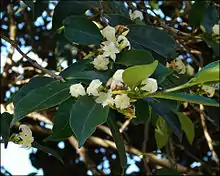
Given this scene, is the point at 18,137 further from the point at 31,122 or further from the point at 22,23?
the point at 22,23

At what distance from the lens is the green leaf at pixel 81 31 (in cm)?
108

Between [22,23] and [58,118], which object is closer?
[58,118]

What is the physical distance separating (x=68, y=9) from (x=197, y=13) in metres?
0.43

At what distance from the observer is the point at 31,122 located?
2094 millimetres

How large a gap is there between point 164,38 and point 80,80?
267 mm

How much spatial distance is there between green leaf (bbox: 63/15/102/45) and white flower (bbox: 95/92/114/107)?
219 mm

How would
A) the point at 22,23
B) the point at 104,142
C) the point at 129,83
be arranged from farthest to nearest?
1. the point at 22,23
2. the point at 104,142
3. the point at 129,83

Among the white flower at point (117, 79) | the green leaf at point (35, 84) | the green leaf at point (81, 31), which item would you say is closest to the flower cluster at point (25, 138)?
the green leaf at point (35, 84)

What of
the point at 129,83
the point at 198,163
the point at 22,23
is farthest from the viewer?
the point at 22,23

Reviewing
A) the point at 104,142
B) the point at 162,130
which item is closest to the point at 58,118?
the point at 162,130

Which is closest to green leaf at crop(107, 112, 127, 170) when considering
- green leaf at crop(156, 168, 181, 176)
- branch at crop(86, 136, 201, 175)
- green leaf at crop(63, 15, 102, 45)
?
green leaf at crop(63, 15, 102, 45)

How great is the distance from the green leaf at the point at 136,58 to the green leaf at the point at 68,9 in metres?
0.45

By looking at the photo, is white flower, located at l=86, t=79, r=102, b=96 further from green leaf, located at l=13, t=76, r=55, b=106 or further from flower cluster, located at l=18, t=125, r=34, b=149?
flower cluster, located at l=18, t=125, r=34, b=149

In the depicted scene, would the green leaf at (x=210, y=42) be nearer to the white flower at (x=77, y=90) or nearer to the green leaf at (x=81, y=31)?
the green leaf at (x=81, y=31)
